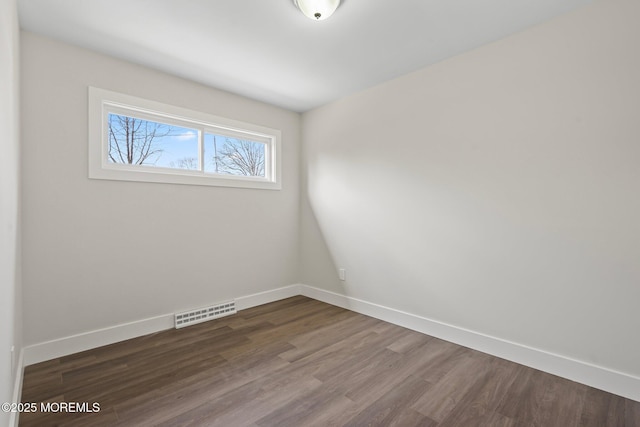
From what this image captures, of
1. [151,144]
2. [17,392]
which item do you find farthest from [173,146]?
[17,392]

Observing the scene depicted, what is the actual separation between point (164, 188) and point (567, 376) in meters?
3.60

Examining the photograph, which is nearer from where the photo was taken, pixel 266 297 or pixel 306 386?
pixel 306 386

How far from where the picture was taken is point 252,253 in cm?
358

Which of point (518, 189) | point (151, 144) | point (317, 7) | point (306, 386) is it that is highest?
point (317, 7)

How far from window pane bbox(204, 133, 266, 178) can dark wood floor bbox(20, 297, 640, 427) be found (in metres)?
1.78

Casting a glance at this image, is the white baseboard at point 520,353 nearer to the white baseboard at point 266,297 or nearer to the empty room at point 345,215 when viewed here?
the empty room at point 345,215

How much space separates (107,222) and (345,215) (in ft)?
7.66

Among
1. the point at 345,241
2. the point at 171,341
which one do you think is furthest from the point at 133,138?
the point at 345,241

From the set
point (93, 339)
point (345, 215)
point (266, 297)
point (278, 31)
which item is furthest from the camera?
point (266, 297)

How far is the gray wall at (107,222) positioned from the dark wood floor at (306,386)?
41 cm

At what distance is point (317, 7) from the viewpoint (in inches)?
75.4

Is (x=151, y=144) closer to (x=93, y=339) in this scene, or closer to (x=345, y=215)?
(x=93, y=339)

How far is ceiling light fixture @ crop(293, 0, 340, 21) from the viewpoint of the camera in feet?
6.18

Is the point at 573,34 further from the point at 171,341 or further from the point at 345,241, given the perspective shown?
the point at 171,341
